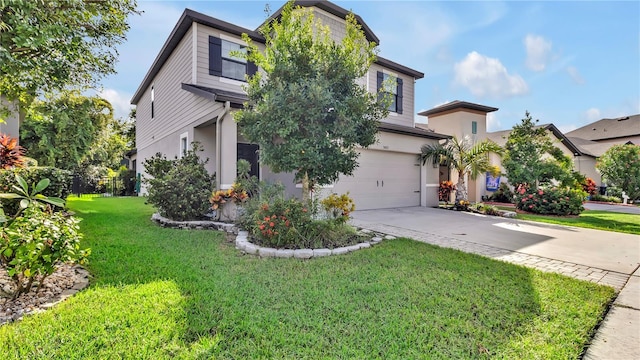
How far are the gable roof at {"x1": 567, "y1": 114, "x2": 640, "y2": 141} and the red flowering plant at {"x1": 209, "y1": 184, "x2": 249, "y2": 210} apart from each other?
35435 millimetres

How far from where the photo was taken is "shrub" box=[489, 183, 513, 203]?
16.2m

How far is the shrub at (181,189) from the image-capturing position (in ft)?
24.2

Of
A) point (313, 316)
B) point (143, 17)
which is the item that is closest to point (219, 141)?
point (143, 17)

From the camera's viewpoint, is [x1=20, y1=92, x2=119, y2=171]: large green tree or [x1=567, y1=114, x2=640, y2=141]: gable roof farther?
[x1=567, y1=114, x2=640, y2=141]: gable roof

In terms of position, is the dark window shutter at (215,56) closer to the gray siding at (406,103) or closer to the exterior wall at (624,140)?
the gray siding at (406,103)

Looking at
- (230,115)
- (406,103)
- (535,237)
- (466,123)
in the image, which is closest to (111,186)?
(230,115)

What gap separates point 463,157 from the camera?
1202cm

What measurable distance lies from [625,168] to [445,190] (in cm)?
1220

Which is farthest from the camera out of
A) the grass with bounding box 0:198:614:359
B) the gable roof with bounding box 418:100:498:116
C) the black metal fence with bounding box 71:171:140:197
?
the black metal fence with bounding box 71:171:140:197

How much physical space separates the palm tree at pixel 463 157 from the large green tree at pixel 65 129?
53.2 ft

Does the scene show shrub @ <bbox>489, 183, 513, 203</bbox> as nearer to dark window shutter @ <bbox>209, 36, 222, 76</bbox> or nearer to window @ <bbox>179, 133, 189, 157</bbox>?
dark window shutter @ <bbox>209, 36, 222, 76</bbox>

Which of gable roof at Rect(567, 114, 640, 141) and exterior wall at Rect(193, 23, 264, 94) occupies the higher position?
gable roof at Rect(567, 114, 640, 141)

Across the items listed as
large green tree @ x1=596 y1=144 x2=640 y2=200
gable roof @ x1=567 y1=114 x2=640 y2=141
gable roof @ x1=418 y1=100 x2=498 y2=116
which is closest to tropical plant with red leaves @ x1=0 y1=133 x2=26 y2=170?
gable roof @ x1=418 y1=100 x2=498 y2=116

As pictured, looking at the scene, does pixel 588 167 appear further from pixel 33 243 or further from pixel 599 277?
pixel 33 243
